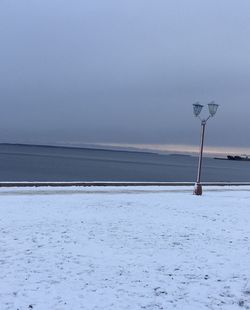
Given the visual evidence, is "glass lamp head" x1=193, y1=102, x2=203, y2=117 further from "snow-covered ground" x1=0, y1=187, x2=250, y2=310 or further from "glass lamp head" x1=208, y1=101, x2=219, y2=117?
"snow-covered ground" x1=0, y1=187, x2=250, y2=310

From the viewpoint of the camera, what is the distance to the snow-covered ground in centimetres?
741

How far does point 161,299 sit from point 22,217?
7.53m

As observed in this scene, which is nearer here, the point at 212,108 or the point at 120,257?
the point at 120,257

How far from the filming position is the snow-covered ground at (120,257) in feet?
24.3

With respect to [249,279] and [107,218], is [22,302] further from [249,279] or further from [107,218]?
[107,218]

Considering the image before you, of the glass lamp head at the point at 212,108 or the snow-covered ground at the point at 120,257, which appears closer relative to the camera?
the snow-covered ground at the point at 120,257

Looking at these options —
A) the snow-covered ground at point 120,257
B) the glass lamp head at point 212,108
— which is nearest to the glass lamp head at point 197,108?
the glass lamp head at point 212,108

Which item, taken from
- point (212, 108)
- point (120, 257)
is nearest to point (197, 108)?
point (212, 108)

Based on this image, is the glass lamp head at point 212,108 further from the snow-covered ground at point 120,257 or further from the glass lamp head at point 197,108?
the snow-covered ground at point 120,257

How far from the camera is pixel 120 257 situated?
982 cm

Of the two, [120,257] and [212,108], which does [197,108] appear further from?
[120,257]

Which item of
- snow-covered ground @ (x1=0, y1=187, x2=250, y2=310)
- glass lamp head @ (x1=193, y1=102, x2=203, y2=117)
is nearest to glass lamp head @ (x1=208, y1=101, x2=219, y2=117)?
glass lamp head @ (x1=193, y1=102, x2=203, y2=117)

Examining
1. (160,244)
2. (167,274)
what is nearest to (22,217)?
(160,244)

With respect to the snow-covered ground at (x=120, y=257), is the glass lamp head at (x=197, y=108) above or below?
above
